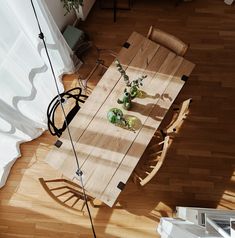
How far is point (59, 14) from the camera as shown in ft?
12.8

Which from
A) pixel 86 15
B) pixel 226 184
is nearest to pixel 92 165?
pixel 226 184

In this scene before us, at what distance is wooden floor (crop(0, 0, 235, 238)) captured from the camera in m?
3.37

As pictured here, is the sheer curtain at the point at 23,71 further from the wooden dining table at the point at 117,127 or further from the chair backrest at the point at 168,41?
the chair backrest at the point at 168,41

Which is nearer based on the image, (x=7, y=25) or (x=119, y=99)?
(x=7, y=25)

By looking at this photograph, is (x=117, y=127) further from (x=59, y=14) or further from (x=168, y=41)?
(x=59, y=14)

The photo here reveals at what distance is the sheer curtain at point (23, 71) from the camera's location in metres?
2.86

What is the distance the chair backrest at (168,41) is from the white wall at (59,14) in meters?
1.16

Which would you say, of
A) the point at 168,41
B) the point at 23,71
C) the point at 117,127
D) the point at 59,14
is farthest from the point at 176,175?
the point at 59,14

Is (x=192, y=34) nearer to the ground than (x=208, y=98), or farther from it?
farther from it

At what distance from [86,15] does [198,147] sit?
2.24 m

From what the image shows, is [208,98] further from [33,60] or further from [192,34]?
[33,60]

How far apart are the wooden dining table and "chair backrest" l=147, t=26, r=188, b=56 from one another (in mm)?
88

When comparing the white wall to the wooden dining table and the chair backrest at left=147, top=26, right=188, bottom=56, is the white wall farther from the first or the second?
the chair backrest at left=147, top=26, right=188, bottom=56

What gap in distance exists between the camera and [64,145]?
2.93 metres
